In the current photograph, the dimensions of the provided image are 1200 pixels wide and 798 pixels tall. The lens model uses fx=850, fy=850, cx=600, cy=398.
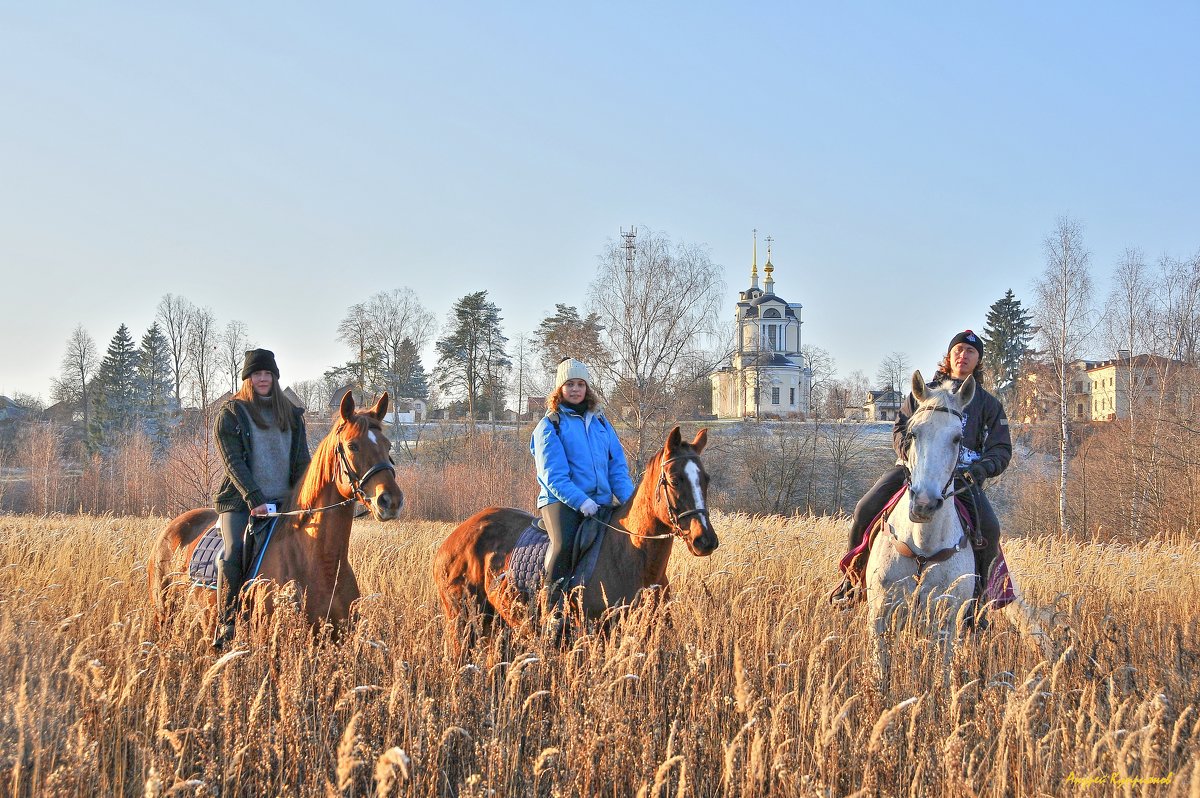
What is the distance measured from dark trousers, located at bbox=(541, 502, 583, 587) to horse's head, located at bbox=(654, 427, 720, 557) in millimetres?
642

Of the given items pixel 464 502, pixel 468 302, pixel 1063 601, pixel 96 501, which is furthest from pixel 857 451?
pixel 1063 601

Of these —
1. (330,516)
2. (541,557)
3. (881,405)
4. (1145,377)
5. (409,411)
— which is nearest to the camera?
(330,516)

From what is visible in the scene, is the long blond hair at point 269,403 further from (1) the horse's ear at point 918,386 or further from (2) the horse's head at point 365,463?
(1) the horse's ear at point 918,386

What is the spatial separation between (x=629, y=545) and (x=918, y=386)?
82.9 inches

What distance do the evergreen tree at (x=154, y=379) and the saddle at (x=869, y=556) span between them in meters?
49.6

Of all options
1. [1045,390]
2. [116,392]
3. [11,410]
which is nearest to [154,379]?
[116,392]

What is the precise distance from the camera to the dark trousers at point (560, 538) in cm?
536

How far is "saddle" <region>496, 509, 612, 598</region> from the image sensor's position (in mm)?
5396

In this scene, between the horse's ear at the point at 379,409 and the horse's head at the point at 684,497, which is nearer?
the horse's head at the point at 684,497

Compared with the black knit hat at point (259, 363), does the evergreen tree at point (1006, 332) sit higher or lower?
higher

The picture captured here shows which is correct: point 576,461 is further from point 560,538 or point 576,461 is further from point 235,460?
point 235,460

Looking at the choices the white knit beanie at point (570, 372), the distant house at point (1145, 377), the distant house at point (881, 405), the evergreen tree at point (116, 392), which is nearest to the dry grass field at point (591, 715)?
the white knit beanie at point (570, 372)

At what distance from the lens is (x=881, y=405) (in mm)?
88062

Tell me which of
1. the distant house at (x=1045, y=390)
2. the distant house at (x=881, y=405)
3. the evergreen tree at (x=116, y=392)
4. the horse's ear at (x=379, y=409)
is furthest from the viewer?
the distant house at (x=881, y=405)
